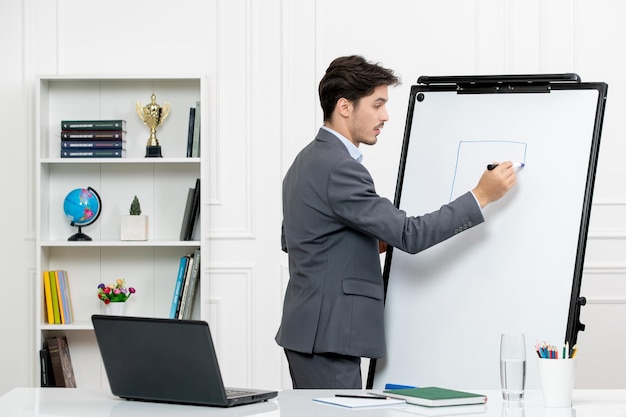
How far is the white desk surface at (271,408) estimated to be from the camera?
1676 millimetres

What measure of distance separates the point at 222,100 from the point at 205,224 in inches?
25.1

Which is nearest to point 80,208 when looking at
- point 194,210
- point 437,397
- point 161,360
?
point 194,210

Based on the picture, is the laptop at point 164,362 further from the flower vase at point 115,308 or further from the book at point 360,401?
the flower vase at point 115,308

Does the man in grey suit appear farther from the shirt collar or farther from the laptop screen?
the laptop screen

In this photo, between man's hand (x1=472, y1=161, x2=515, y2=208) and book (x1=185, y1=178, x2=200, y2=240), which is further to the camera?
book (x1=185, y1=178, x2=200, y2=240)

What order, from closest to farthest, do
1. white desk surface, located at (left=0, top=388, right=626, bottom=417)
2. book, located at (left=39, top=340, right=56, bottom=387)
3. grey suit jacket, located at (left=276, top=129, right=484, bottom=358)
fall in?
1. white desk surface, located at (left=0, top=388, right=626, bottom=417)
2. grey suit jacket, located at (left=276, top=129, right=484, bottom=358)
3. book, located at (left=39, top=340, right=56, bottom=387)

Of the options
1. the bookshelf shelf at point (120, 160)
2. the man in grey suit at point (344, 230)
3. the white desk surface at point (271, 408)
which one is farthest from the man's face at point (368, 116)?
the bookshelf shelf at point (120, 160)

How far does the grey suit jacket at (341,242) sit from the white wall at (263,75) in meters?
1.57

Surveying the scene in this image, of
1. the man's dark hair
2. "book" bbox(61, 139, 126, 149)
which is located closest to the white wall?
"book" bbox(61, 139, 126, 149)

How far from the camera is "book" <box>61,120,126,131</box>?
4.15 m

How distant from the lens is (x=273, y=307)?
4219 mm

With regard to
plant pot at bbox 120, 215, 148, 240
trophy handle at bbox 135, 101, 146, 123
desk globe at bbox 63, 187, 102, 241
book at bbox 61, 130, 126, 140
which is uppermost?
trophy handle at bbox 135, 101, 146, 123

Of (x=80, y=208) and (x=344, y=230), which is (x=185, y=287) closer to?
(x=80, y=208)

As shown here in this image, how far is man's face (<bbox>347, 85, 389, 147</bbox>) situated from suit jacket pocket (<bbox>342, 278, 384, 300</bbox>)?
450 millimetres
